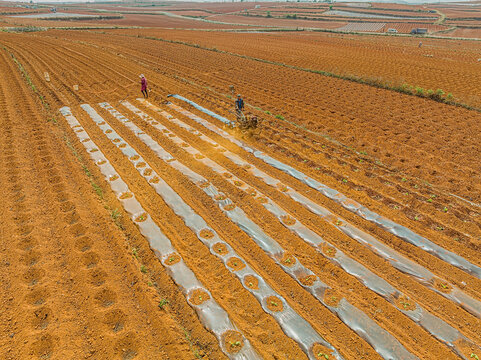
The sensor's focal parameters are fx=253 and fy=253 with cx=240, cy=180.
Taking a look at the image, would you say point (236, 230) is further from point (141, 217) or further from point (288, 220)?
point (141, 217)

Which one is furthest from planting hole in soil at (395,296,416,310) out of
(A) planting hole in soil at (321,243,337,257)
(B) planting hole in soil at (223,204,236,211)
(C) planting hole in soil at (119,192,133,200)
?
(C) planting hole in soil at (119,192,133,200)

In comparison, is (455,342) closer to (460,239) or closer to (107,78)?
(460,239)

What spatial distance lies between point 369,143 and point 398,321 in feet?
27.0

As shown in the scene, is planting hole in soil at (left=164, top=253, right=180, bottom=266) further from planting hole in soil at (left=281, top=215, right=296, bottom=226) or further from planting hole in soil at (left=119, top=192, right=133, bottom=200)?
planting hole in soil at (left=281, top=215, right=296, bottom=226)

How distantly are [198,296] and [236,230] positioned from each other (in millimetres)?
2102

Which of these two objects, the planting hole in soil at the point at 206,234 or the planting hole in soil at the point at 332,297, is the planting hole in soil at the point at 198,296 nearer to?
the planting hole in soil at the point at 206,234

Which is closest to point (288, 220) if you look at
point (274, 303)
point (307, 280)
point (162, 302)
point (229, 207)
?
point (229, 207)

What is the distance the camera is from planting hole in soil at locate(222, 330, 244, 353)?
4.55 m

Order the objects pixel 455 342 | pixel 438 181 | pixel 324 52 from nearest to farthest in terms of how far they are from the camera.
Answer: pixel 455 342 < pixel 438 181 < pixel 324 52

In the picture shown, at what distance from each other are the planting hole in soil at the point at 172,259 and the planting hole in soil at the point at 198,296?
0.93 metres

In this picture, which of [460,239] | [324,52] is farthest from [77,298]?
[324,52]

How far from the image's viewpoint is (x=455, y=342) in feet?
15.5

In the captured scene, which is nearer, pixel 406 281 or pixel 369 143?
pixel 406 281

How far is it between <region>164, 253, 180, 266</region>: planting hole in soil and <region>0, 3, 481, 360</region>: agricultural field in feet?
0.15
